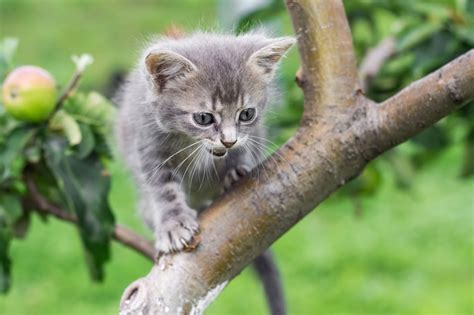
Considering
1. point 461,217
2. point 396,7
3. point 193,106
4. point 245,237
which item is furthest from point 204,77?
point 461,217

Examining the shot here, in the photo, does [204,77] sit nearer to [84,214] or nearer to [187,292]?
[84,214]

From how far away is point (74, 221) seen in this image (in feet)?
6.41

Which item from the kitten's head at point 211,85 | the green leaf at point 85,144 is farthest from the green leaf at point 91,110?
the kitten's head at point 211,85

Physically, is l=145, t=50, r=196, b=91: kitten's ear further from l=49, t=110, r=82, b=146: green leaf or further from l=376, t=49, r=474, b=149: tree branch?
l=376, t=49, r=474, b=149: tree branch

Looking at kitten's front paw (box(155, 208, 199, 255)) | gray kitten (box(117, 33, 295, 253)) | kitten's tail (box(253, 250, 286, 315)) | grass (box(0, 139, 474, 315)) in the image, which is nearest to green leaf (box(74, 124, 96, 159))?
gray kitten (box(117, 33, 295, 253))

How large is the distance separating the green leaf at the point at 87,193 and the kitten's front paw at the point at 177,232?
5.6 inches

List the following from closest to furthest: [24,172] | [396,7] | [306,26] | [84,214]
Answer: [306,26]
[84,214]
[24,172]
[396,7]

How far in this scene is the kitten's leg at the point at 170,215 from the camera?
158cm

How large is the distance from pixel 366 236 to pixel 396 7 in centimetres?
249

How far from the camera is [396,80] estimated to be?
2.30m

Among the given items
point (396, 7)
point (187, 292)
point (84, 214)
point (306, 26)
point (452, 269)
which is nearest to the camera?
point (187, 292)

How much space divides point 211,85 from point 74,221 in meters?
0.46

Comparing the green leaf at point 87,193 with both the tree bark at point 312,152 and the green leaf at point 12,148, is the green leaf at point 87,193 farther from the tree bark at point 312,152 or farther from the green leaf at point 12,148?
the tree bark at point 312,152

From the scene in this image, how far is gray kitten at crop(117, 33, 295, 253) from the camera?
1.81 meters
